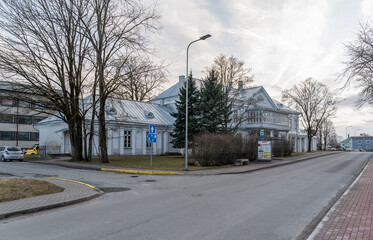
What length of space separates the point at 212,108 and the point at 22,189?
24222 mm

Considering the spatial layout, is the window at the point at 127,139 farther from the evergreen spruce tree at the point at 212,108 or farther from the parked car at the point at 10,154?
the parked car at the point at 10,154

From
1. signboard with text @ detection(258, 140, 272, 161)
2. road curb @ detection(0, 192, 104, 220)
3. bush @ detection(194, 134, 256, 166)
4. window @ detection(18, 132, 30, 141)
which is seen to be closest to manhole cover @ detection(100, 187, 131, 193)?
road curb @ detection(0, 192, 104, 220)

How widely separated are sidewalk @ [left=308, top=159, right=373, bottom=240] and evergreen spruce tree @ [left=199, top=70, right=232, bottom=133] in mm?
22497

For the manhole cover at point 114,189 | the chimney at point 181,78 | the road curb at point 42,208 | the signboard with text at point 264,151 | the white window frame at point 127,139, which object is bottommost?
the manhole cover at point 114,189

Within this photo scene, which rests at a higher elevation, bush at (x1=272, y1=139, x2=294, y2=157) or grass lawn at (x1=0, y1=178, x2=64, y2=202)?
bush at (x1=272, y1=139, x2=294, y2=157)

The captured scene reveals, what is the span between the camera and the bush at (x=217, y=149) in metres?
21.8

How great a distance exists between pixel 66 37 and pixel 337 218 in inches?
936

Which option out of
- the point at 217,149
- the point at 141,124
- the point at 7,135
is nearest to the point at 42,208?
the point at 217,149

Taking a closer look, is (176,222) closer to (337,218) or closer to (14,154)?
(337,218)

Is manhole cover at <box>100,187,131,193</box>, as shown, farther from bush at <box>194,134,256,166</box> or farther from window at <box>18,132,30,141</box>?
window at <box>18,132,30,141</box>

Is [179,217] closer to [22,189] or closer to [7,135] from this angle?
[22,189]

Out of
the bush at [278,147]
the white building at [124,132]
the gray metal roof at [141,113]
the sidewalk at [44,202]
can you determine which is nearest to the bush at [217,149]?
the bush at [278,147]

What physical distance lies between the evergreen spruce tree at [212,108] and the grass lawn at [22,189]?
71.8 feet

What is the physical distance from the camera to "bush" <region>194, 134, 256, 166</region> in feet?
71.4
